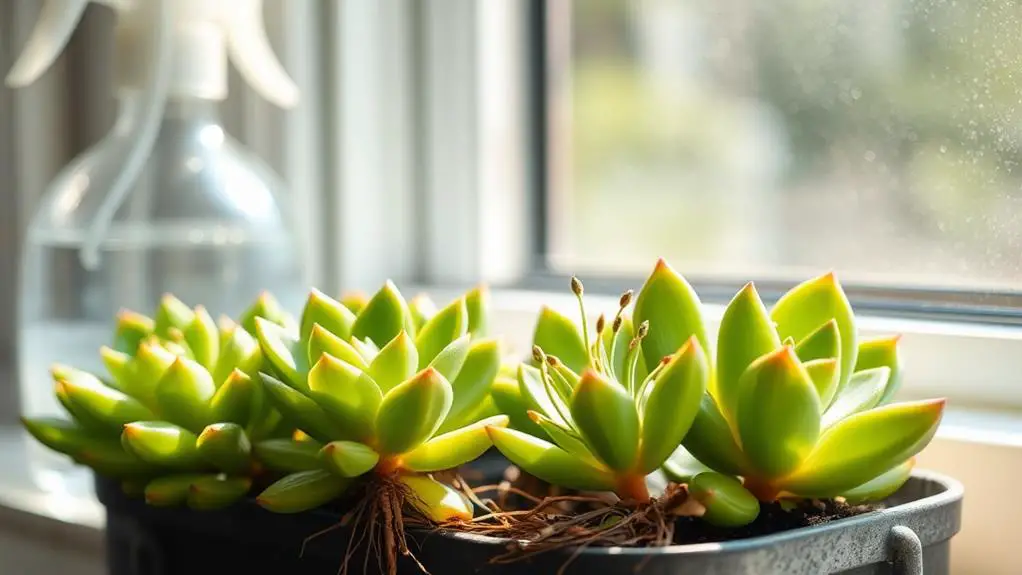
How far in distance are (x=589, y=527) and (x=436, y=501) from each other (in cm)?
6

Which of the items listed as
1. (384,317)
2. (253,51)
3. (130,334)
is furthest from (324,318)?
(253,51)

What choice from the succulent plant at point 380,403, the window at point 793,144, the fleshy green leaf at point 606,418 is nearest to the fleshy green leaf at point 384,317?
the succulent plant at point 380,403

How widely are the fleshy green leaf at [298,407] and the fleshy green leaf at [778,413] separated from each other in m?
0.14

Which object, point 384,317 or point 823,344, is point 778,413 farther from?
point 384,317

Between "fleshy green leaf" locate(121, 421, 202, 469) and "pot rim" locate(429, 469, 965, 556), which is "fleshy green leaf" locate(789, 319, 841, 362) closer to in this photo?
"pot rim" locate(429, 469, 965, 556)

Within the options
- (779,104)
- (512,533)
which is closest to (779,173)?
(779,104)

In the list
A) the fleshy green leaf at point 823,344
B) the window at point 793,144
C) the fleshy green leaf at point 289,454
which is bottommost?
the fleshy green leaf at point 289,454

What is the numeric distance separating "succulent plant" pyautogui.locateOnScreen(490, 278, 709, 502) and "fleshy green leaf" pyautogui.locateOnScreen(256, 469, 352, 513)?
0.06 metres

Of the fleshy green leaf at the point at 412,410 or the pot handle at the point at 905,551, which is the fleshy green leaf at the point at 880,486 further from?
the fleshy green leaf at the point at 412,410

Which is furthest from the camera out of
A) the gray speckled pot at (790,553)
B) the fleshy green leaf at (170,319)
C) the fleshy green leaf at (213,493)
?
the fleshy green leaf at (170,319)

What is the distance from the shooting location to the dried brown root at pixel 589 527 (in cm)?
35

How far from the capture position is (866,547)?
1.20 ft

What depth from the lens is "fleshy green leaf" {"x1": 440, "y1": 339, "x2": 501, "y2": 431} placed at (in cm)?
42

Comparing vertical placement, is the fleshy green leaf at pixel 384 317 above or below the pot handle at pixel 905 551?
above
